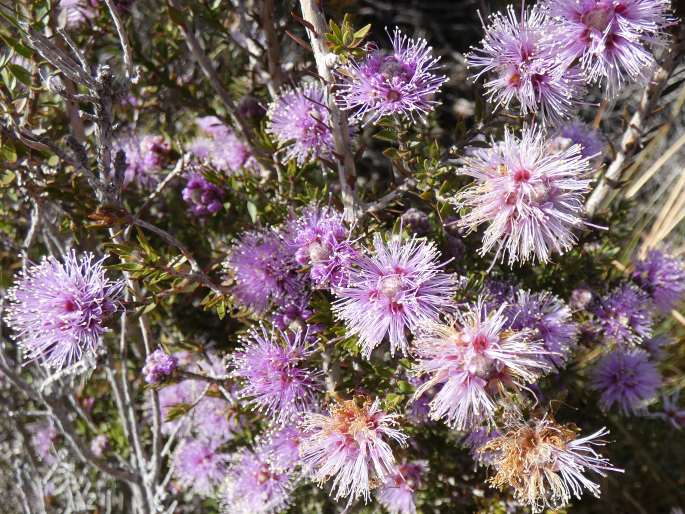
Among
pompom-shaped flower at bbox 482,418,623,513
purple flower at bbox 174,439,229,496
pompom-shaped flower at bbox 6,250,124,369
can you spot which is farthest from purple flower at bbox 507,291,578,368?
purple flower at bbox 174,439,229,496

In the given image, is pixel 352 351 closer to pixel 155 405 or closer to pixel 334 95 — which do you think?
pixel 334 95

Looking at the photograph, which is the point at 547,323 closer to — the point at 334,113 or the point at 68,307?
the point at 334,113

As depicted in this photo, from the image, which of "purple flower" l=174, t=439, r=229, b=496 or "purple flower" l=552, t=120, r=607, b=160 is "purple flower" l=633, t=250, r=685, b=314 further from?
"purple flower" l=174, t=439, r=229, b=496

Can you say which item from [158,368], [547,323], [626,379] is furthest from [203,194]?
[626,379]

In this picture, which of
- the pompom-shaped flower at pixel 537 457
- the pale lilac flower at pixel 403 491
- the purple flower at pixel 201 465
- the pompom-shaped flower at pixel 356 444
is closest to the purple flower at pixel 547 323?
the pompom-shaped flower at pixel 537 457

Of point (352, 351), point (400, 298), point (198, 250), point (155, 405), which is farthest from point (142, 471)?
point (400, 298)

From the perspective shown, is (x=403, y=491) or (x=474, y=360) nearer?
(x=474, y=360)
